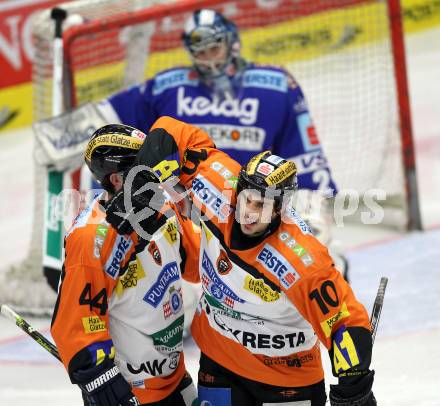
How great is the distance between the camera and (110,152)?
136 inches

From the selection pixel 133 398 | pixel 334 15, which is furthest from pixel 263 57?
pixel 133 398

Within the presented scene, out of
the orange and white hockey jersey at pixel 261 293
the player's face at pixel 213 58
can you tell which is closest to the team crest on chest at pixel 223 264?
the orange and white hockey jersey at pixel 261 293

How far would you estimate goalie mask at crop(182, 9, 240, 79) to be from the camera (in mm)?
5379

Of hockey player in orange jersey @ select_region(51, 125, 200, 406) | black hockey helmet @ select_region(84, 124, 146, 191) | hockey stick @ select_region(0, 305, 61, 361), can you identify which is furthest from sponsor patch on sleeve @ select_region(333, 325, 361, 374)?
hockey stick @ select_region(0, 305, 61, 361)

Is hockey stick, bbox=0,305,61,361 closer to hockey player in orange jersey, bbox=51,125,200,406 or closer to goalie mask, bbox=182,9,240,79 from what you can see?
hockey player in orange jersey, bbox=51,125,200,406

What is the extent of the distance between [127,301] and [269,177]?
585 millimetres


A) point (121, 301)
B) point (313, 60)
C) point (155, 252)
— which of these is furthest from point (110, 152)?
point (313, 60)

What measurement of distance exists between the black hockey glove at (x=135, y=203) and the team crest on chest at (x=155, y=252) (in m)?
0.11

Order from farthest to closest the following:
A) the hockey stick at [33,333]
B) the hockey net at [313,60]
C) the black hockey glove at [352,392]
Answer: the hockey net at [313,60] < the hockey stick at [33,333] < the black hockey glove at [352,392]

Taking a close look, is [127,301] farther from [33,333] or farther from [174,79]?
[174,79]

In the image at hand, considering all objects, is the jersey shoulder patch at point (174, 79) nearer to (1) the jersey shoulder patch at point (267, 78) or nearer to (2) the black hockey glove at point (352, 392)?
(1) the jersey shoulder patch at point (267, 78)

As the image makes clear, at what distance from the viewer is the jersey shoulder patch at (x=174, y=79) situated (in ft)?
18.0

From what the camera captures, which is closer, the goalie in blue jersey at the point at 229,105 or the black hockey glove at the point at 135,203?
the black hockey glove at the point at 135,203

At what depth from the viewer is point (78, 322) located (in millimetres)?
3301
